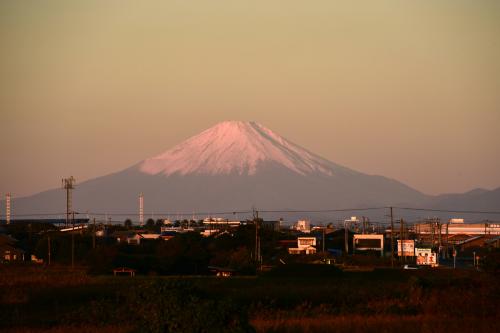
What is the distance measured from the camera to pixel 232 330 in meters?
14.2

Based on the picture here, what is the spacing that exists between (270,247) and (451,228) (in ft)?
208

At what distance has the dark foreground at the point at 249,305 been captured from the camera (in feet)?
48.0

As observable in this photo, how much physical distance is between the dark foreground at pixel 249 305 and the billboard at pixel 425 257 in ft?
59.5

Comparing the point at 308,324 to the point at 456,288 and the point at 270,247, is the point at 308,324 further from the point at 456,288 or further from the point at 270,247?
the point at 270,247

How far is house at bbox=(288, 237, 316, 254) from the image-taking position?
64.6 m

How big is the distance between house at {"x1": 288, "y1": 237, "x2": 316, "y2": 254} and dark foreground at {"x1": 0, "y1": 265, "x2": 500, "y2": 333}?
86.1ft

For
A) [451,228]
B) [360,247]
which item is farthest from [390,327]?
[451,228]

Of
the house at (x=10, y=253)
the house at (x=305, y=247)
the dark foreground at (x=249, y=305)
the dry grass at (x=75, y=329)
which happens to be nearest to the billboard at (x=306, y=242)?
the house at (x=305, y=247)

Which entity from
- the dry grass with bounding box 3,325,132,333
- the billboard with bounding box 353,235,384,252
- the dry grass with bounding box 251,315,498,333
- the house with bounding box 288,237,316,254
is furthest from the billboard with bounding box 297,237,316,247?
the dry grass with bounding box 3,325,132,333

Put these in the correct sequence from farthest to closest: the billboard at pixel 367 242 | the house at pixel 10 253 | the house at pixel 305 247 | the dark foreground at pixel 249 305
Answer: the billboard at pixel 367 242, the house at pixel 305 247, the house at pixel 10 253, the dark foreground at pixel 249 305

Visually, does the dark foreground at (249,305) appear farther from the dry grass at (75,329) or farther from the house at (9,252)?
the house at (9,252)

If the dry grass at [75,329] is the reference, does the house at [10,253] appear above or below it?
below

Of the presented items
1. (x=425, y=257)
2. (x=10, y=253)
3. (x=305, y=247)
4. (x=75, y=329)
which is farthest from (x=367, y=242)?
(x=75, y=329)

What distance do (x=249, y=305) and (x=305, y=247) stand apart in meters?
41.0
